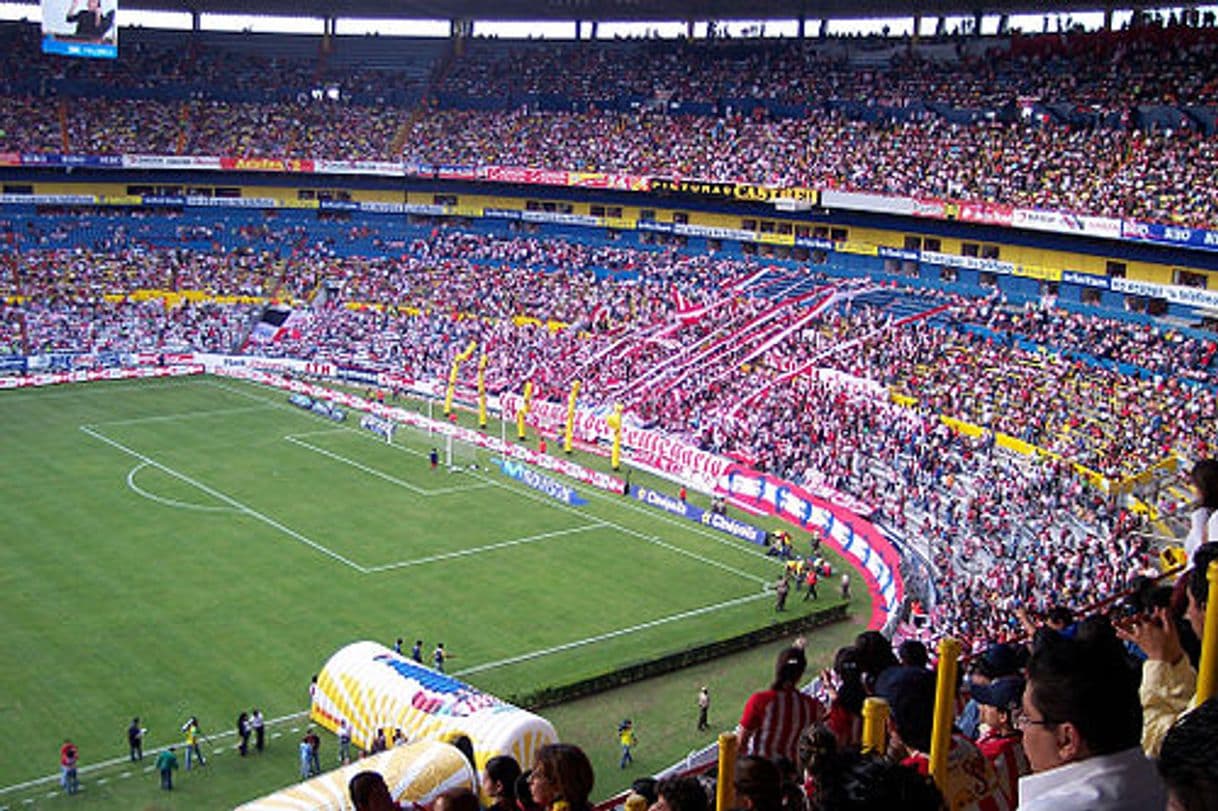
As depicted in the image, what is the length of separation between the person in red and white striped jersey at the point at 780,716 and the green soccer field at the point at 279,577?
18201 mm

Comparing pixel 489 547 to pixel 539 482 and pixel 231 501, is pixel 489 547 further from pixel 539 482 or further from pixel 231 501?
pixel 231 501

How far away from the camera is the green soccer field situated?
2908 cm

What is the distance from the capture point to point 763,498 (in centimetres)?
4541

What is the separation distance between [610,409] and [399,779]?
35.9m

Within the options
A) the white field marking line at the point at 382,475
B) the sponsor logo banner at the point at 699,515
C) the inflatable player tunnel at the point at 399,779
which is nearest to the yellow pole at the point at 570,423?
the white field marking line at the point at 382,475

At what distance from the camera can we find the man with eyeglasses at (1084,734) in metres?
4.43

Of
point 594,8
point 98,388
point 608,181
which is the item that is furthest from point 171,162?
point 594,8

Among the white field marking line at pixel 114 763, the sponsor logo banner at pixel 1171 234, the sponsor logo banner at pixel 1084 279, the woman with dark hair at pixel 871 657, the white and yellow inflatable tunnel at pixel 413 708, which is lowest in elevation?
the white field marking line at pixel 114 763

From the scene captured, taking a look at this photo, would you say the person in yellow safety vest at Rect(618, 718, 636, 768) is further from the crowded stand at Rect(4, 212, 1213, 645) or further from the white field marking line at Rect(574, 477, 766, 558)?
the white field marking line at Rect(574, 477, 766, 558)

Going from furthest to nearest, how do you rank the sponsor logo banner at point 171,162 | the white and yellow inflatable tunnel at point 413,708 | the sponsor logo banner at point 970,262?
1. the sponsor logo banner at point 171,162
2. the sponsor logo banner at point 970,262
3. the white and yellow inflatable tunnel at point 413,708

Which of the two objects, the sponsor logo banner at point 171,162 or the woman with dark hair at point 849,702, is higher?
the sponsor logo banner at point 171,162

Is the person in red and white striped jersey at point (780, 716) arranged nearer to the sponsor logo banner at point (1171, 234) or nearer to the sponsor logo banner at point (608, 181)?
the sponsor logo banner at point (1171, 234)

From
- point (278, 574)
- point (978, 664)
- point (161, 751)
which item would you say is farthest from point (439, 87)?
point (978, 664)

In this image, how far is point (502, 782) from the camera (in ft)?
25.7
